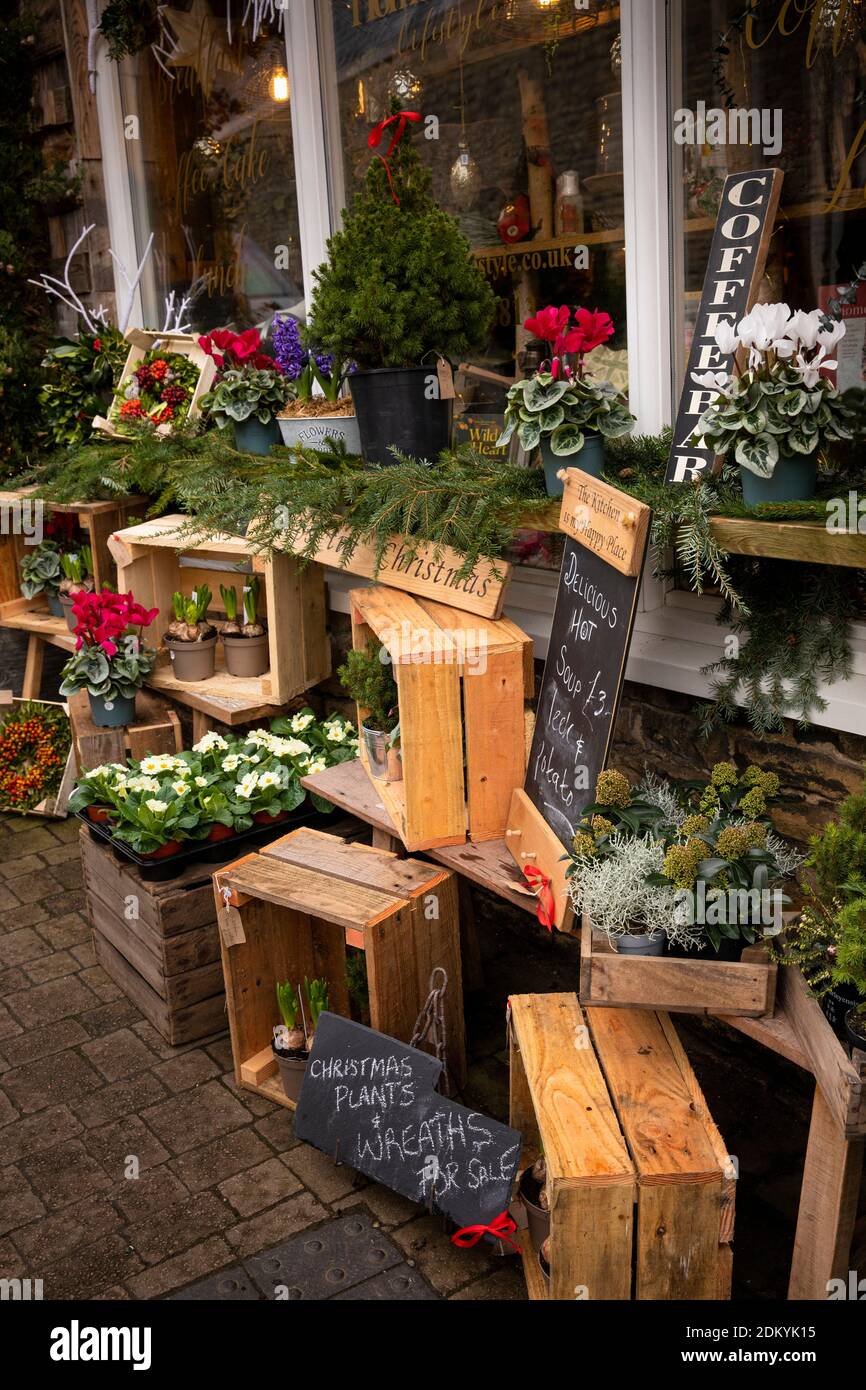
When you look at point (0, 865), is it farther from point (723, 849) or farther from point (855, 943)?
point (855, 943)

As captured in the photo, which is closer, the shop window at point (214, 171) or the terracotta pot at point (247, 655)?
the terracotta pot at point (247, 655)

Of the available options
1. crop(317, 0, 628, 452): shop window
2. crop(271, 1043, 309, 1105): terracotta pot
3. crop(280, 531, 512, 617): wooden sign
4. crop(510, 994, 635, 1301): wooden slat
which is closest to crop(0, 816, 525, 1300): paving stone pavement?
crop(271, 1043, 309, 1105): terracotta pot

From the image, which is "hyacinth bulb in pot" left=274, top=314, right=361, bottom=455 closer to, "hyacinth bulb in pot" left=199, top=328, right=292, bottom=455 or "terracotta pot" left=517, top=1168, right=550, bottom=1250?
"hyacinth bulb in pot" left=199, top=328, right=292, bottom=455

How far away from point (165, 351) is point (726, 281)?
3.38 meters

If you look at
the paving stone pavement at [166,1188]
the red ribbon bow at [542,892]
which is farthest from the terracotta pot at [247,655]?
the red ribbon bow at [542,892]

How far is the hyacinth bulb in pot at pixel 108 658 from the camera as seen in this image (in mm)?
4926

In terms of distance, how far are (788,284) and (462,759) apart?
1.74 metres

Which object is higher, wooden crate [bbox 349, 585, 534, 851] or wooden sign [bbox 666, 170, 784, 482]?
wooden sign [bbox 666, 170, 784, 482]

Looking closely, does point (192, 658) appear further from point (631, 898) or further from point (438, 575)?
point (631, 898)

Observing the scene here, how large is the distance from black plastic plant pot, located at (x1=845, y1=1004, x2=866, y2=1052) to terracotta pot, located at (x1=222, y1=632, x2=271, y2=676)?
316cm

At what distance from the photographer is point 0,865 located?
5.63 meters

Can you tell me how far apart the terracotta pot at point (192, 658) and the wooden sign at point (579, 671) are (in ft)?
6.56

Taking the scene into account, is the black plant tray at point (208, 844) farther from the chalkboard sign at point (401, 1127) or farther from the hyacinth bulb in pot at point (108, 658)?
the chalkboard sign at point (401, 1127)

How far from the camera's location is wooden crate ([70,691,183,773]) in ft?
→ 16.3
